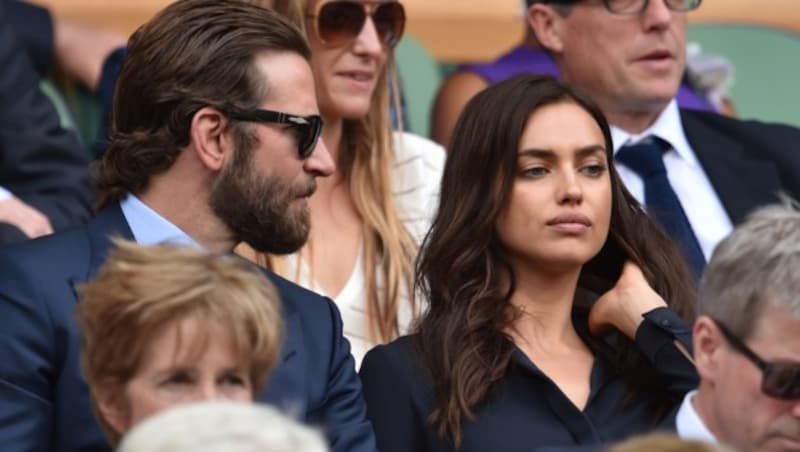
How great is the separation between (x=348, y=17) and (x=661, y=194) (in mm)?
827

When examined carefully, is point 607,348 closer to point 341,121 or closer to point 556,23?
point 341,121

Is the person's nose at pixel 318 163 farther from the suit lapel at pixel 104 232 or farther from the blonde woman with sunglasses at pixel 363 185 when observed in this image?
the blonde woman with sunglasses at pixel 363 185

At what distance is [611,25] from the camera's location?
4.73m

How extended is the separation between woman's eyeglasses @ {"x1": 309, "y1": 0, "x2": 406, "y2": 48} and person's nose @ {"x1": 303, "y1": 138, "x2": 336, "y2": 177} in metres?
0.69

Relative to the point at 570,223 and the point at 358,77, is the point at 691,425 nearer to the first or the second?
the point at 570,223

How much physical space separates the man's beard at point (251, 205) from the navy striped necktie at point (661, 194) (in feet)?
3.25

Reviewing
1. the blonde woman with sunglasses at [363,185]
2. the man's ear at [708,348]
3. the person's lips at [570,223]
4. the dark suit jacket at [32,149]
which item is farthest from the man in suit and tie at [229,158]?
the dark suit jacket at [32,149]

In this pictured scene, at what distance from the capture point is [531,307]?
147 inches

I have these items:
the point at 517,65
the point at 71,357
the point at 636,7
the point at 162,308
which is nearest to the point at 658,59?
the point at 636,7

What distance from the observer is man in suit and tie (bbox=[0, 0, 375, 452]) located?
3.49 meters

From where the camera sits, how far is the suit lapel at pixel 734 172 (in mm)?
4504

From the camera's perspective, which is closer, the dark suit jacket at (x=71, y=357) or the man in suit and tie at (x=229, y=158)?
the dark suit jacket at (x=71, y=357)

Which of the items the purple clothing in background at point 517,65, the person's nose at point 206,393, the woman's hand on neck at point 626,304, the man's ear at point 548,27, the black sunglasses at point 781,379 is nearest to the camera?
the person's nose at point 206,393

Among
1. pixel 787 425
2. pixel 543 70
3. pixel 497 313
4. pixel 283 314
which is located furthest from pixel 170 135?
pixel 543 70
